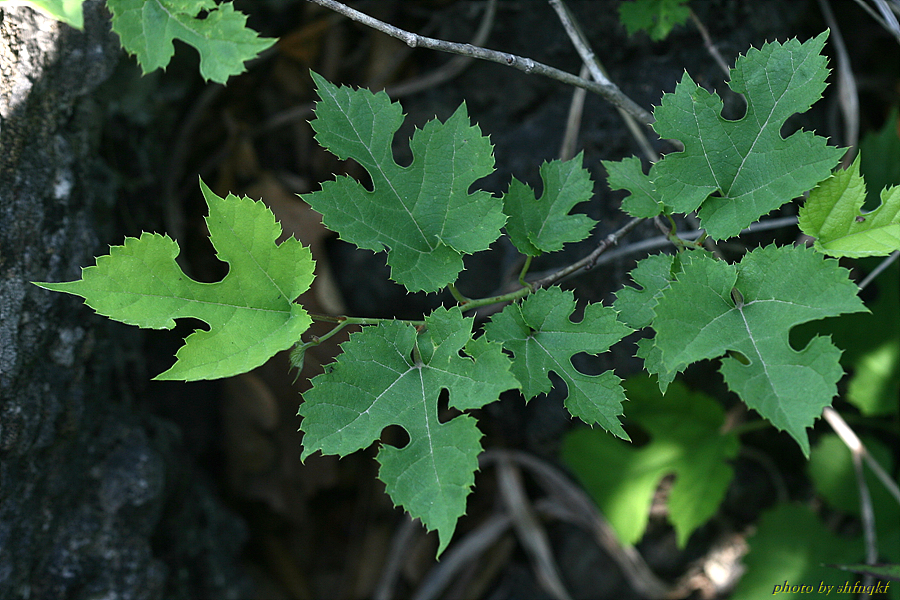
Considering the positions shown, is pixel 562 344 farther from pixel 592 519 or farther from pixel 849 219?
pixel 592 519

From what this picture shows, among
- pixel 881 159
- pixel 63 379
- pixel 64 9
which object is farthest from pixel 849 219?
pixel 63 379

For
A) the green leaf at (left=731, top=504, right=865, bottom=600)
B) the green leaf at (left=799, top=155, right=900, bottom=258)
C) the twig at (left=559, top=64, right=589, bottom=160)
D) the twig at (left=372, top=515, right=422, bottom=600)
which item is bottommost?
the twig at (left=372, top=515, right=422, bottom=600)

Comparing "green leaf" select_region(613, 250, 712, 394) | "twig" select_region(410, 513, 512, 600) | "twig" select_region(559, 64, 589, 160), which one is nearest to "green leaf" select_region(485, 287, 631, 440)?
"green leaf" select_region(613, 250, 712, 394)

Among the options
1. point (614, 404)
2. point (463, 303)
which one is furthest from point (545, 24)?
point (614, 404)

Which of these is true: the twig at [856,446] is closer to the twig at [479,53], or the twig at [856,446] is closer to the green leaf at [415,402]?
the twig at [479,53]

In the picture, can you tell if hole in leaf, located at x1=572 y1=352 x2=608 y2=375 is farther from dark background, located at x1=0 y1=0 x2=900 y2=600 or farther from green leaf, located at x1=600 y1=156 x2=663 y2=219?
green leaf, located at x1=600 y1=156 x2=663 y2=219

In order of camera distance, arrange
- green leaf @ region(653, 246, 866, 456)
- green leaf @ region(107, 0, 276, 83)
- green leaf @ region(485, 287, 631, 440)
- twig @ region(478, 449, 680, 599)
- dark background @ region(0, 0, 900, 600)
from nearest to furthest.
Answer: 1. green leaf @ region(653, 246, 866, 456)
2. green leaf @ region(485, 287, 631, 440)
3. green leaf @ region(107, 0, 276, 83)
4. dark background @ region(0, 0, 900, 600)
5. twig @ region(478, 449, 680, 599)

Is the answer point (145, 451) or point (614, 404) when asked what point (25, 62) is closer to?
point (145, 451)
